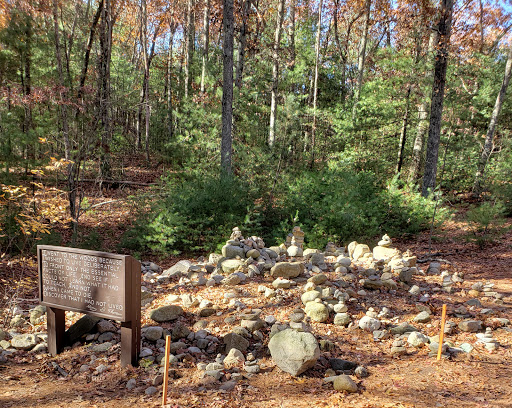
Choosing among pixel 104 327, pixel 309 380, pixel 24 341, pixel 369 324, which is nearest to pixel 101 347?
pixel 104 327

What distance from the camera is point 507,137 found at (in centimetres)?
1703

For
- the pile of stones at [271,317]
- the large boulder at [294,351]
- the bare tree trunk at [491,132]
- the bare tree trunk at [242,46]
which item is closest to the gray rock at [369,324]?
the pile of stones at [271,317]

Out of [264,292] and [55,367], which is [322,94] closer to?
[264,292]

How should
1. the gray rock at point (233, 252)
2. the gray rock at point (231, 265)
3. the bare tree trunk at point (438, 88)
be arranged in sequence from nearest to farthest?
the gray rock at point (231, 265)
the gray rock at point (233, 252)
the bare tree trunk at point (438, 88)

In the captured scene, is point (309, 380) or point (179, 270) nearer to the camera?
point (309, 380)

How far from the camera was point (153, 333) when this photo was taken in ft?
14.1

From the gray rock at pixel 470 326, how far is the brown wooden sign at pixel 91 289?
157 inches

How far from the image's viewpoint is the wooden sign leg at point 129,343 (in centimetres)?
372

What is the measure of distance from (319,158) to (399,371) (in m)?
14.0

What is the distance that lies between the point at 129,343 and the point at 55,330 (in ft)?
3.52

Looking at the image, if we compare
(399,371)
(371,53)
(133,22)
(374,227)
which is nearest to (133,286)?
(399,371)

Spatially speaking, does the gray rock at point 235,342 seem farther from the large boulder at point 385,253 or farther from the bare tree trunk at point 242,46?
the bare tree trunk at point 242,46

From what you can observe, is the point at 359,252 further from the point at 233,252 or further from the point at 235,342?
the point at 235,342

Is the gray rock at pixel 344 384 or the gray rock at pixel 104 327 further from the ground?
→ the gray rock at pixel 344 384
